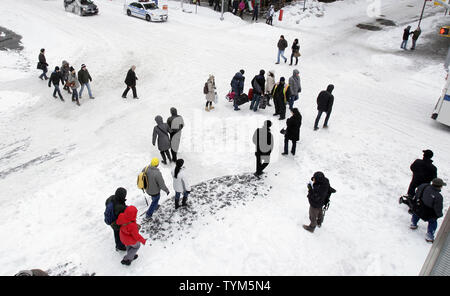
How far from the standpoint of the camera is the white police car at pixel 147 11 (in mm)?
27617

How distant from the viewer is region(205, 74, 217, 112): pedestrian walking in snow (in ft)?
43.4

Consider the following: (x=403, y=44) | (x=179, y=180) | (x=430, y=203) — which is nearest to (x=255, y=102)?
(x=179, y=180)

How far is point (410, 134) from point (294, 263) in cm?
842

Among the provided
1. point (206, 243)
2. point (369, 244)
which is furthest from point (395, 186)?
point (206, 243)

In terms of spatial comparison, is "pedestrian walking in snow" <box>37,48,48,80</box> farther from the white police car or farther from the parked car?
the white police car

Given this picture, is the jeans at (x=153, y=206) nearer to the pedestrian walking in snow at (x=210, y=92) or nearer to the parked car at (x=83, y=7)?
the pedestrian walking in snow at (x=210, y=92)

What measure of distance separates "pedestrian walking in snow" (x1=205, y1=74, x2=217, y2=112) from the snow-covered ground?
0.45m

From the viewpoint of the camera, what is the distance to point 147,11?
90.8 ft

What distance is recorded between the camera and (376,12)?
30.9m

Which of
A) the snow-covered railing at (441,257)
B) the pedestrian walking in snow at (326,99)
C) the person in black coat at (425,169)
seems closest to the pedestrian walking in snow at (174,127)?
the pedestrian walking in snow at (326,99)

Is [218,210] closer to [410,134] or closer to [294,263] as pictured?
[294,263]

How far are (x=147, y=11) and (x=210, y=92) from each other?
17.9 metres

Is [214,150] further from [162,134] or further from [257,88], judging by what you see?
[257,88]

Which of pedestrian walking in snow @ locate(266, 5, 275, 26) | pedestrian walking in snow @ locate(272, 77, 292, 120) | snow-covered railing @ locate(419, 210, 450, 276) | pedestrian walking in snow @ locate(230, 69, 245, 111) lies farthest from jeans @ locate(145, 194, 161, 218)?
pedestrian walking in snow @ locate(266, 5, 275, 26)
